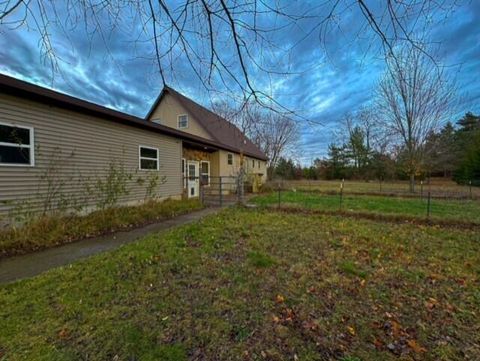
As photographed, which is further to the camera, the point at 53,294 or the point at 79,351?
the point at 53,294

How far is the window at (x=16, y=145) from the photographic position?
552 centimetres

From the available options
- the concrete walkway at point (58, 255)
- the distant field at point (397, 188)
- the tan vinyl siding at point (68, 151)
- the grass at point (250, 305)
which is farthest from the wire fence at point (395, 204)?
the concrete walkway at point (58, 255)

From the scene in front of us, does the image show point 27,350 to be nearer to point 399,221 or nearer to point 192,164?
point 399,221

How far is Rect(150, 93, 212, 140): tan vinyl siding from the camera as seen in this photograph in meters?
17.2

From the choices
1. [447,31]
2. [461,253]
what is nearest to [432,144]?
[461,253]

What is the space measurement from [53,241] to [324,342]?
569cm

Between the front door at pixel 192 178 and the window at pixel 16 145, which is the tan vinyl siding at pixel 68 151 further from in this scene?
the front door at pixel 192 178

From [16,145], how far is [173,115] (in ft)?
42.7

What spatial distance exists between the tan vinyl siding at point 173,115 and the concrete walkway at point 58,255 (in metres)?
11.7

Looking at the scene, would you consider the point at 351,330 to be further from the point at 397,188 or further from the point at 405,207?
the point at 397,188

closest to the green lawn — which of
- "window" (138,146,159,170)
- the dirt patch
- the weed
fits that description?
the dirt patch

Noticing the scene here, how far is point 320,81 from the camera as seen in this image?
8.68 ft

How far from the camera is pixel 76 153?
717 centimetres

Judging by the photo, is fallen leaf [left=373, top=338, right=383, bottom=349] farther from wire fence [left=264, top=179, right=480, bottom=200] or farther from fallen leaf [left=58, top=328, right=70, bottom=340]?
wire fence [left=264, top=179, right=480, bottom=200]
